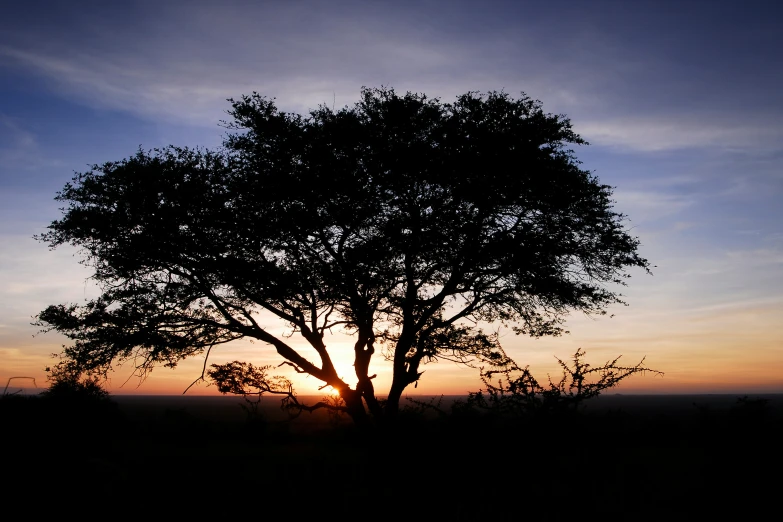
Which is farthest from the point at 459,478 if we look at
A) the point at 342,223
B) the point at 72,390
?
the point at 72,390

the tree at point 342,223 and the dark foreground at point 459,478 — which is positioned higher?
the tree at point 342,223

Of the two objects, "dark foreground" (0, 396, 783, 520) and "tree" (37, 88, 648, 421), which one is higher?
"tree" (37, 88, 648, 421)

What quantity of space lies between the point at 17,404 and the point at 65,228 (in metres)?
5.60

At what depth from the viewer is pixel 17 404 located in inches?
752

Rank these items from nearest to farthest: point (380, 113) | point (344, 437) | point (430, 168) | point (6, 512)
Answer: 1. point (6, 512)
2. point (430, 168)
3. point (380, 113)
4. point (344, 437)

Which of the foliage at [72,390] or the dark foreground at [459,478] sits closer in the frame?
the dark foreground at [459,478]

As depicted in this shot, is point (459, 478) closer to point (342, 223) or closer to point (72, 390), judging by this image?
point (342, 223)

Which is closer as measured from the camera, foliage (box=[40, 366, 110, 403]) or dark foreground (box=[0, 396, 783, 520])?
dark foreground (box=[0, 396, 783, 520])

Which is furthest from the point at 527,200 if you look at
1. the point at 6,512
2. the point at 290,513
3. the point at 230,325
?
the point at 6,512

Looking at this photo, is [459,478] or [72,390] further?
[72,390]

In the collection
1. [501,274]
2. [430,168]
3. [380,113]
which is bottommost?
[501,274]

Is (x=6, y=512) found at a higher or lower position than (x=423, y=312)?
lower

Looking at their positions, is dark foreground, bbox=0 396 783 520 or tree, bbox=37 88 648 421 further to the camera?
tree, bbox=37 88 648 421

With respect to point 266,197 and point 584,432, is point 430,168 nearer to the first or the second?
point 266,197
